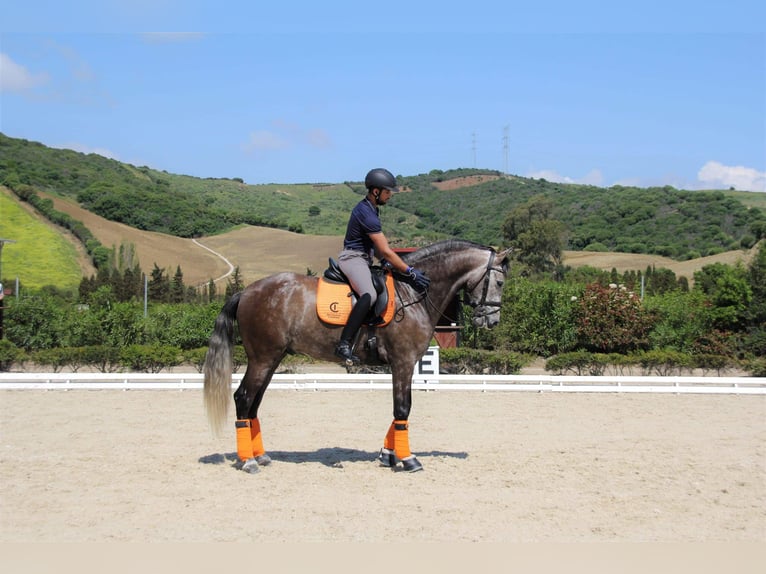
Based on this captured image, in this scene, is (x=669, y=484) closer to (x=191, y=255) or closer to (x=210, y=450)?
(x=210, y=450)

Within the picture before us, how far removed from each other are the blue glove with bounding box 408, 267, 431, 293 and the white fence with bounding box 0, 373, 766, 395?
817cm

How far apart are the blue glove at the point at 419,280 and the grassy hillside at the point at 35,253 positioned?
60038 millimetres

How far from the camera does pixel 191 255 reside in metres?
80.6

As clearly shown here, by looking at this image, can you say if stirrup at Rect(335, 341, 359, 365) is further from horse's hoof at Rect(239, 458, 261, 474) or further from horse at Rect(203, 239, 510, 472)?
horse's hoof at Rect(239, 458, 261, 474)

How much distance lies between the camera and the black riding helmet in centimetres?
737

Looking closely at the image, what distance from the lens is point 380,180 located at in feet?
24.2

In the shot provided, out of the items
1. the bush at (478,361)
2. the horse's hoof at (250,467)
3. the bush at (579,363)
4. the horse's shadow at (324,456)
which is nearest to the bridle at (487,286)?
the horse's shadow at (324,456)

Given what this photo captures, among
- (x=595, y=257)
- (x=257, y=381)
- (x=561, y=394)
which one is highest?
(x=595, y=257)

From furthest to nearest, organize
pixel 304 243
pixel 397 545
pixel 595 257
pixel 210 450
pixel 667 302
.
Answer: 1. pixel 304 243
2. pixel 595 257
3. pixel 667 302
4. pixel 210 450
5. pixel 397 545

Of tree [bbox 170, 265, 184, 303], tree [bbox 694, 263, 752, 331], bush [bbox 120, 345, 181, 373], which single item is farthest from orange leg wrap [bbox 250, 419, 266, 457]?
tree [bbox 170, 265, 184, 303]

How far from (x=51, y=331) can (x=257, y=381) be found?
18.7 metres

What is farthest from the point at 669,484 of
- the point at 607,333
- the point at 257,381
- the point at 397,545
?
the point at 607,333

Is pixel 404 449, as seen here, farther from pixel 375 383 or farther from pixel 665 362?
pixel 665 362

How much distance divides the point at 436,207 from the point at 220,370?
127300 mm
